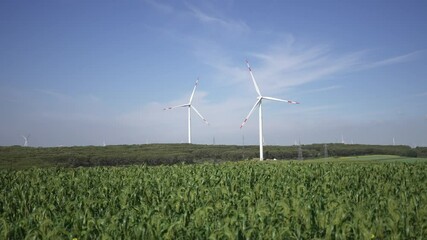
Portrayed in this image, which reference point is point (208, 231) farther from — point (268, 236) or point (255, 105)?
point (255, 105)

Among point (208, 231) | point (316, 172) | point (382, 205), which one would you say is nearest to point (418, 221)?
point (382, 205)

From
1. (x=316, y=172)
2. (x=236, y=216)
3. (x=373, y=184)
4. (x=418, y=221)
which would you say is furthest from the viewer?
(x=316, y=172)

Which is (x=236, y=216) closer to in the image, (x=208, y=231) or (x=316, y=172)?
(x=208, y=231)

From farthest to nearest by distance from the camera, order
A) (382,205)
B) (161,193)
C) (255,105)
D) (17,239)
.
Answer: (255,105) → (161,193) → (382,205) → (17,239)

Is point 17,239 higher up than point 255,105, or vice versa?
point 255,105

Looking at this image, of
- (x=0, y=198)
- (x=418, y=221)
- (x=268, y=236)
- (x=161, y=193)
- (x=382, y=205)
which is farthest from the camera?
(x=161, y=193)

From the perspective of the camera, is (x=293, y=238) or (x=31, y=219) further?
(x=31, y=219)

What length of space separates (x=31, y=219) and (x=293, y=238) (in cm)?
636

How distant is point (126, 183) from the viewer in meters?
18.9

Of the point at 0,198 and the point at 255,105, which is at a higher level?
the point at 255,105

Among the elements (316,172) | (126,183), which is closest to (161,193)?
(126,183)

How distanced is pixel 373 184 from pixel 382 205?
24.0 ft

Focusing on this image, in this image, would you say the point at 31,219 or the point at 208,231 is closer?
the point at 208,231

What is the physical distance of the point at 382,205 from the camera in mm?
10914
